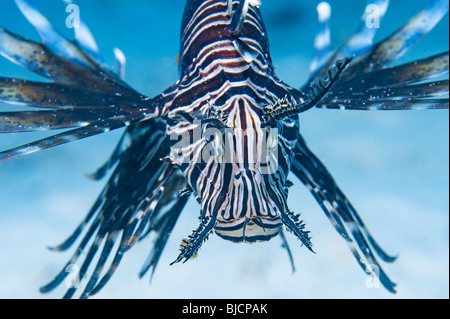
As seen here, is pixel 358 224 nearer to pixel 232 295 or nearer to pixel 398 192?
pixel 232 295

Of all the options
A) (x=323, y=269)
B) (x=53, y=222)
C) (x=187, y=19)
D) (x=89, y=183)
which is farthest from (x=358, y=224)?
(x=89, y=183)

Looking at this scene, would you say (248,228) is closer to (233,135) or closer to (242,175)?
(242,175)

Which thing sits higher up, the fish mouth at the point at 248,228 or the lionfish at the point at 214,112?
the lionfish at the point at 214,112

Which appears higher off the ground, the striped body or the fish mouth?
the striped body

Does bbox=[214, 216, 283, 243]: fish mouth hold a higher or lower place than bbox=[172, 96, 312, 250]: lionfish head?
lower

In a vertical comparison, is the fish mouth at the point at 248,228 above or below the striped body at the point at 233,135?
below
